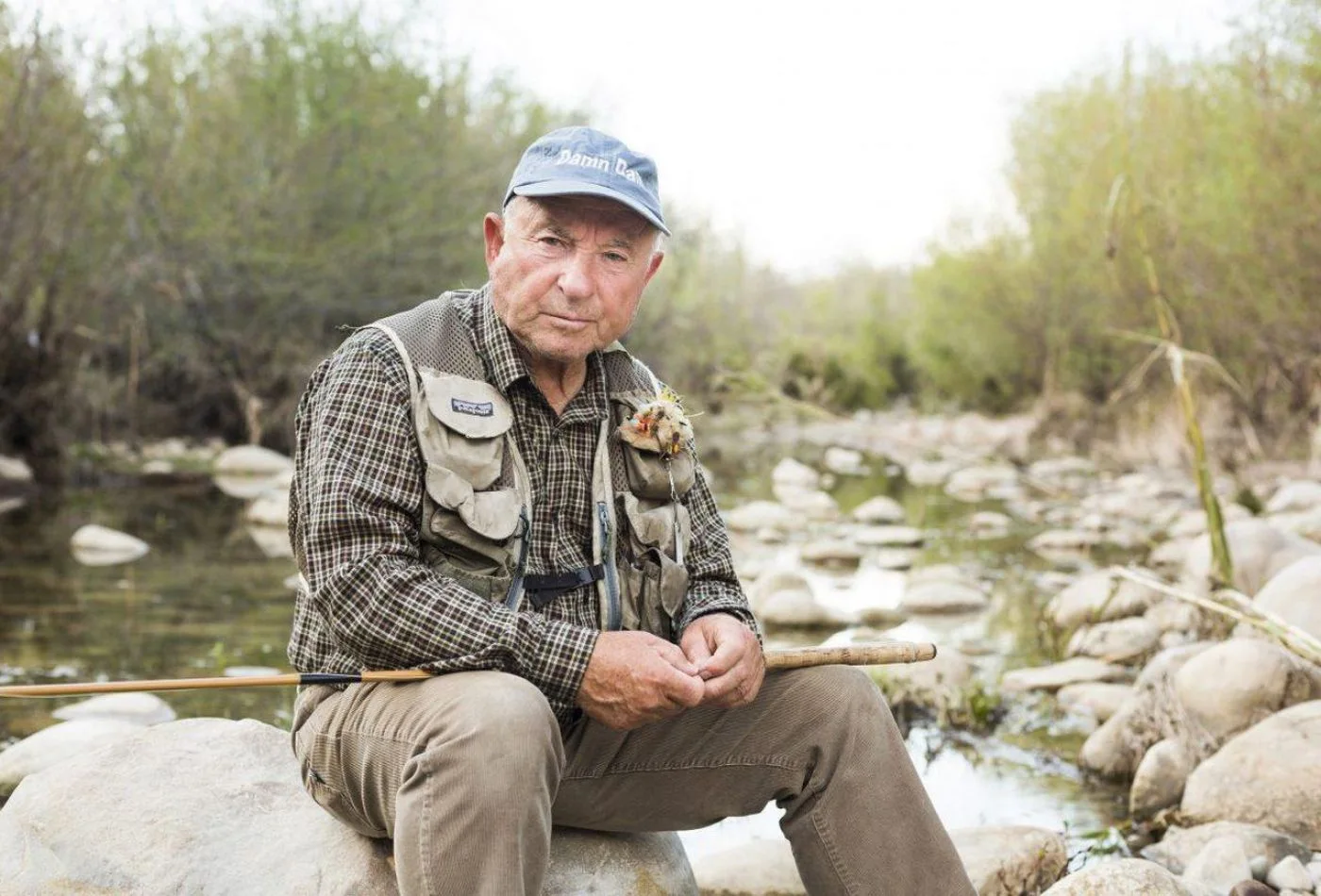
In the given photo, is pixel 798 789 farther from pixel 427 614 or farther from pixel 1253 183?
pixel 1253 183

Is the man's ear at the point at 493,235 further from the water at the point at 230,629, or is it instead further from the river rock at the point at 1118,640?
the river rock at the point at 1118,640

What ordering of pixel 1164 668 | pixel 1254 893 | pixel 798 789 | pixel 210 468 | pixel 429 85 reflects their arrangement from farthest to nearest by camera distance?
pixel 429 85
pixel 210 468
pixel 1164 668
pixel 1254 893
pixel 798 789

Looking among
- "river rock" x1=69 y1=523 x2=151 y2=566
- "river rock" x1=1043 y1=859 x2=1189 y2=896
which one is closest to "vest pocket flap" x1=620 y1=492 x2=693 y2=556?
"river rock" x1=1043 y1=859 x2=1189 y2=896

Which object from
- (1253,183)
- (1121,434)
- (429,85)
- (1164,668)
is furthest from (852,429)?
(1164,668)

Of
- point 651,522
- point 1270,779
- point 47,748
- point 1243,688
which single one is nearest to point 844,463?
point 1243,688

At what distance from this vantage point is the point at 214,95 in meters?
17.4

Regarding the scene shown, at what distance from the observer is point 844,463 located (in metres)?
21.3

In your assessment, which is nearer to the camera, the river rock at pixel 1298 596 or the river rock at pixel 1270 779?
the river rock at pixel 1270 779

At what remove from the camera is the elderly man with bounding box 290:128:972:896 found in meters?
2.38

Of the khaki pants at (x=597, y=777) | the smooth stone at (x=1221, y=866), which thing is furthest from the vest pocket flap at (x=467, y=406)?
the smooth stone at (x=1221, y=866)

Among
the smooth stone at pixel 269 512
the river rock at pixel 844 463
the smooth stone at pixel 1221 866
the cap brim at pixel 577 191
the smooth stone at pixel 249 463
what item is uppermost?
the cap brim at pixel 577 191

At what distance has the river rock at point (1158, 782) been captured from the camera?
4.72 m

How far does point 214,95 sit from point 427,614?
16.4 m

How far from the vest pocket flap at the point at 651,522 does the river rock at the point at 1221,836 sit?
1.90 m
